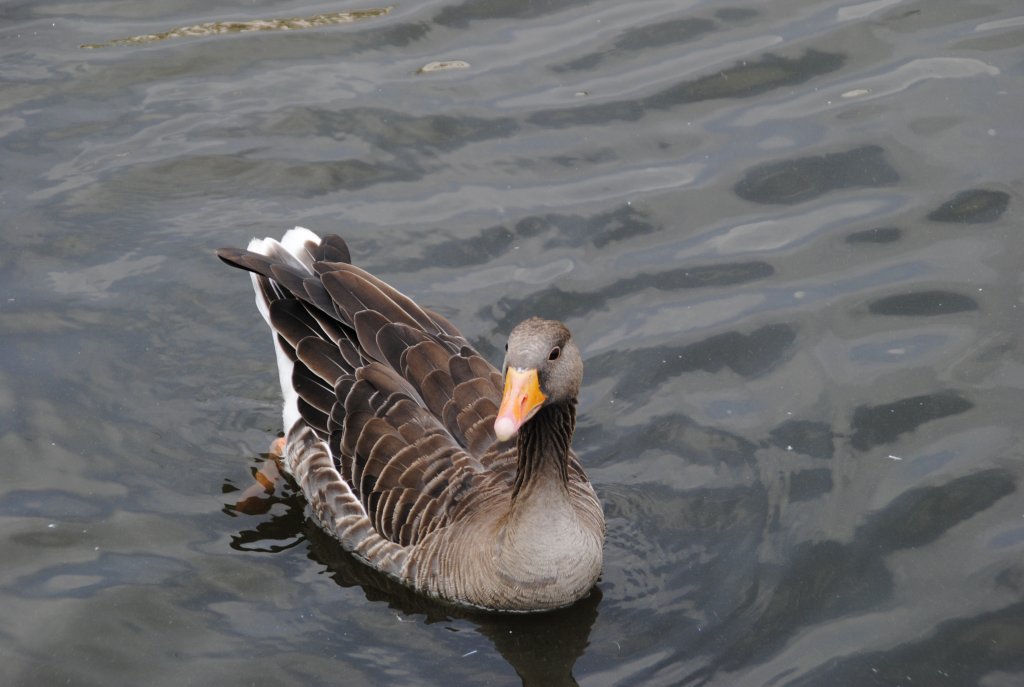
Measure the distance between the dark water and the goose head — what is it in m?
1.39

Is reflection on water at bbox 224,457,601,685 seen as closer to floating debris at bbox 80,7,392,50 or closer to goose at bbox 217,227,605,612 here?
goose at bbox 217,227,605,612

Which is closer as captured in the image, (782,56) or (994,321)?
(994,321)

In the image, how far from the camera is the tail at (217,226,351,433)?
813 cm

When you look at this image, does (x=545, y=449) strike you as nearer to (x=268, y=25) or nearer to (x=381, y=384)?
(x=381, y=384)

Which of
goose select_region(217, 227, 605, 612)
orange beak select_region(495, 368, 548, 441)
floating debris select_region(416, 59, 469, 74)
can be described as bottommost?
goose select_region(217, 227, 605, 612)

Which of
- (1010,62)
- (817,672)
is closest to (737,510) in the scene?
(817,672)

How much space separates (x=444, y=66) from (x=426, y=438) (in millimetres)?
4900

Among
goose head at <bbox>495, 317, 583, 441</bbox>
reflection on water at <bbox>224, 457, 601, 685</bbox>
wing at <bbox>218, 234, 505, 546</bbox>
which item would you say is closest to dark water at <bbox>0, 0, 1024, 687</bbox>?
reflection on water at <bbox>224, 457, 601, 685</bbox>

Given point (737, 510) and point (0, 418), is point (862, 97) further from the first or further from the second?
point (0, 418)

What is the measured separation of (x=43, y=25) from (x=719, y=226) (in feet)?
20.5

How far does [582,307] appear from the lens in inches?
363

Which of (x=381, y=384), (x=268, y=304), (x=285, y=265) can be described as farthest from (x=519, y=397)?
(x=268, y=304)

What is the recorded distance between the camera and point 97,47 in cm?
1155

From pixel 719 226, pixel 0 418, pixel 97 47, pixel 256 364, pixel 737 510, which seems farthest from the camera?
pixel 97 47
